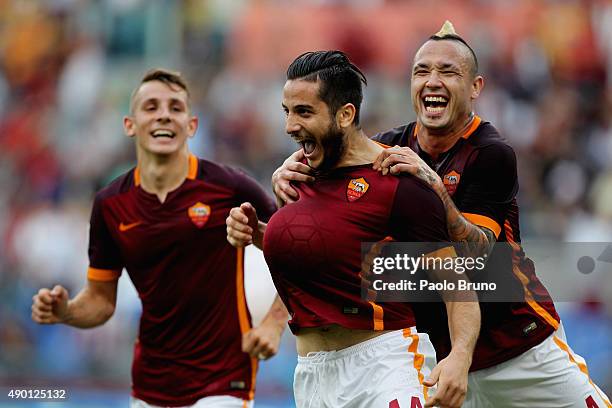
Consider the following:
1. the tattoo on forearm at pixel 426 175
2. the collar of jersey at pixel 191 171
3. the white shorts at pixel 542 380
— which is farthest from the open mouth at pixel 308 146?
the collar of jersey at pixel 191 171

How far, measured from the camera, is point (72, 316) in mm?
7164

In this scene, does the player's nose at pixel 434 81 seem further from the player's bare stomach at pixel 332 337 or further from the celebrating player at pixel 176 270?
the celebrating player at pixel 176 270

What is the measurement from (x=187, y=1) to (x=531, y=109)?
4.94m

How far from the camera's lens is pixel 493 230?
5.57m

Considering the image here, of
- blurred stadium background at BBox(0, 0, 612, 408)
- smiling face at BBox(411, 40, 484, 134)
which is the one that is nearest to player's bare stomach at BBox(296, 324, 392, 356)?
smiling face at BBox(411, 40, 484, 134)

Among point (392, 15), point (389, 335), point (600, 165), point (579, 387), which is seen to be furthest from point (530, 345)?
point (392, 15)

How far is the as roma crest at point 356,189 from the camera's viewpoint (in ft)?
17.0

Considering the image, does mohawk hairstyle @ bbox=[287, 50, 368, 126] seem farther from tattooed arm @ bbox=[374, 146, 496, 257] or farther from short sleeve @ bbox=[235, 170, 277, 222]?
short sleeve @ bbox=[235, 170, 277, 222]

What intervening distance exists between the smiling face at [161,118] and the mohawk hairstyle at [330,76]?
2.02 metres

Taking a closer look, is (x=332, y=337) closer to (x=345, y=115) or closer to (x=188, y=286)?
(x=345, y=115)

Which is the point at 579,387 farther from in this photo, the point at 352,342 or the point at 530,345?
the point at 352,342

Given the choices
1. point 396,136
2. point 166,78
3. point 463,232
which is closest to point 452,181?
point 463,232

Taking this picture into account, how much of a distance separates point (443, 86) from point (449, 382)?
1.74 meters

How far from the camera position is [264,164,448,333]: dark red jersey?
5.08 m
